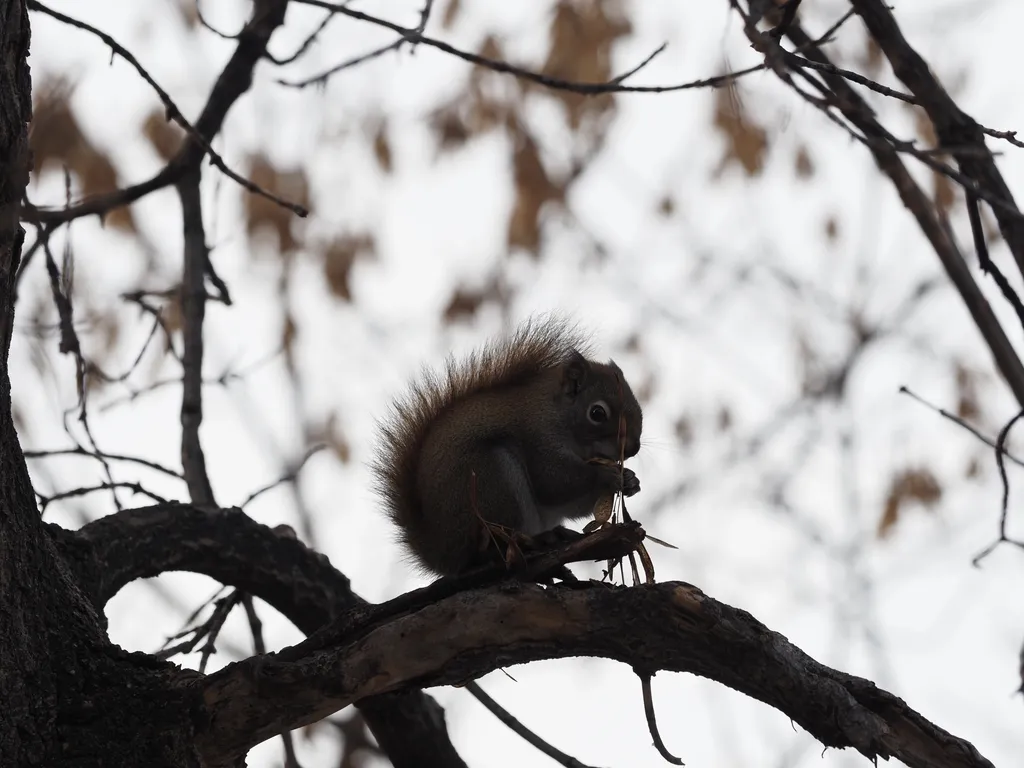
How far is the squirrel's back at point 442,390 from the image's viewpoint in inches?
102

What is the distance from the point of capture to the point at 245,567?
2.41 meters

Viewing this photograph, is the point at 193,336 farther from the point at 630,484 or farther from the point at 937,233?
the point at 937,233

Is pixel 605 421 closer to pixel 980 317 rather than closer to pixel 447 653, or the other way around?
pixel 980 317

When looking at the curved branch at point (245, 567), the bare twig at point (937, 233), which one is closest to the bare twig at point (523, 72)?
the bare twig at point (937, 233)

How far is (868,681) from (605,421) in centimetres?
136

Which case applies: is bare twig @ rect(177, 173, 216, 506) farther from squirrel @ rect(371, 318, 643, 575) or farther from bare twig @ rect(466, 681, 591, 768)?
bare twig @ rect(466, 681, 591, 768)

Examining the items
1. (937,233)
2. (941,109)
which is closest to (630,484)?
(937,233)

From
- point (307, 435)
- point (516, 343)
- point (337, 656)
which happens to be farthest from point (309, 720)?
point (307, 435)

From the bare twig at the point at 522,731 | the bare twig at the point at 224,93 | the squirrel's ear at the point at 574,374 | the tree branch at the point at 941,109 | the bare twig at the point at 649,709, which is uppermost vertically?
the bare twig at the point at 224,93

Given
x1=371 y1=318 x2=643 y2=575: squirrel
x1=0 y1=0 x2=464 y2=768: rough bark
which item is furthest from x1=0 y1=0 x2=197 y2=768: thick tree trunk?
x1=371 y1=318 x2=643 y2=575: squirrel

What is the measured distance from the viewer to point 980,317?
91.7 inches

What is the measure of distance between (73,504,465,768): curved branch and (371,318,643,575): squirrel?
243 mm

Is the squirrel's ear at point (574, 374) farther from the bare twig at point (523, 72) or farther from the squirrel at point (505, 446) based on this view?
the bare twig at point (523, 72)

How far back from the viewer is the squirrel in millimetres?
2455
